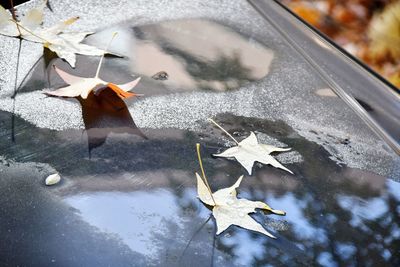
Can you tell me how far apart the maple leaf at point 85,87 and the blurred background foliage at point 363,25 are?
1.88 ft

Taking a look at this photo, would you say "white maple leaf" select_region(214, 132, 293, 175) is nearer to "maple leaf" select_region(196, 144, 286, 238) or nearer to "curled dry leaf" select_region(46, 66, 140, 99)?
"maple leaf" select_region(196, 144, 286, 238)

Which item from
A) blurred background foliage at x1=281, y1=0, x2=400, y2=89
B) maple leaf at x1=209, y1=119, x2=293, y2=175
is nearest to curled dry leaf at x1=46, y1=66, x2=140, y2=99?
maple leaf at x1=209, y1=119, x2=293, y2=175

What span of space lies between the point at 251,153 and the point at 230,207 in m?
0.13

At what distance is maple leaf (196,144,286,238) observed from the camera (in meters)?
0.73

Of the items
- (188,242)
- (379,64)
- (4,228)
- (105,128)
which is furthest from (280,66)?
(4,228)

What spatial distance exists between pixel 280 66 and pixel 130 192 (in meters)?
0.50

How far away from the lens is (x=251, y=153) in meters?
0.86

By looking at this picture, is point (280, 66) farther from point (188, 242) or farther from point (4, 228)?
point (4, 228)

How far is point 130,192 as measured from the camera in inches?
29.8

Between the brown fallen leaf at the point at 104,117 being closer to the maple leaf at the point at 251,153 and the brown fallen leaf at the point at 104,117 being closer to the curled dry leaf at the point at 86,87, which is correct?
the curled dry leaf at the point at 86,87

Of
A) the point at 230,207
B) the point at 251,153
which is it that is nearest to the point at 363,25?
the point at 251,153

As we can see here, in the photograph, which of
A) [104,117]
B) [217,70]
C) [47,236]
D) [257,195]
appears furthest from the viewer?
[217,70]

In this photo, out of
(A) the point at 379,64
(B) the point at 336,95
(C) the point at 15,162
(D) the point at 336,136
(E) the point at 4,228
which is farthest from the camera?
(A) the point at 379,64

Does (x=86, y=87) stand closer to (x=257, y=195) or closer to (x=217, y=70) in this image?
(x=217, y=70)
